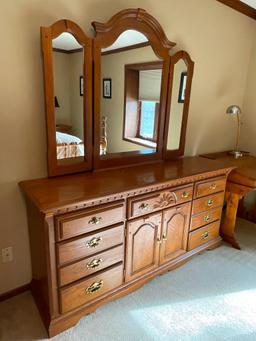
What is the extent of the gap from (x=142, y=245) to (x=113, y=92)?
1.16 meters

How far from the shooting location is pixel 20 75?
1475mm

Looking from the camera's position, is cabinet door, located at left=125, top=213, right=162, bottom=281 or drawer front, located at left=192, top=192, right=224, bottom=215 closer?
cabinet door, located at left=125, top=213, right=162, bottom=281

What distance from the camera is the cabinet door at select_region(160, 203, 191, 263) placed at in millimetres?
1914

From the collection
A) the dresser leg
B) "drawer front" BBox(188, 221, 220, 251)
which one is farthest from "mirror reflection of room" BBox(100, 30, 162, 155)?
the dresser leg

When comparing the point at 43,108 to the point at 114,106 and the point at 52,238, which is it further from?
the point at 52,238

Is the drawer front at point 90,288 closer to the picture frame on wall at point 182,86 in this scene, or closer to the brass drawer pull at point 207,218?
the brass drawer pull at point 207,218

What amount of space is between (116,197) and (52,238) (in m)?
0.44

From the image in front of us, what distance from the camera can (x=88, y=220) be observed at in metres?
1.45

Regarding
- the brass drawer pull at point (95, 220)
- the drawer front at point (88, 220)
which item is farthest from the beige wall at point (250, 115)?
the brass drawer pull at point (95, 220)

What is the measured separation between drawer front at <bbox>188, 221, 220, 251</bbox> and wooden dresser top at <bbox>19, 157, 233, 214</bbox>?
535 mm

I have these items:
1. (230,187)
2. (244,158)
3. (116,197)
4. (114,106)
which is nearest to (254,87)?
(244,158)

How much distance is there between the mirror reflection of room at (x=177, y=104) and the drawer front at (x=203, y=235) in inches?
32.0

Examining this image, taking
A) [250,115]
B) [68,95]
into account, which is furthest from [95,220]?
[250,115]

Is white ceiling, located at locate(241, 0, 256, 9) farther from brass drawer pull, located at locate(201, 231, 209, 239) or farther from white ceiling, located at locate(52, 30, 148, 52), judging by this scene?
brass drawer pull, located at locate(201, 231, 209, 239)
